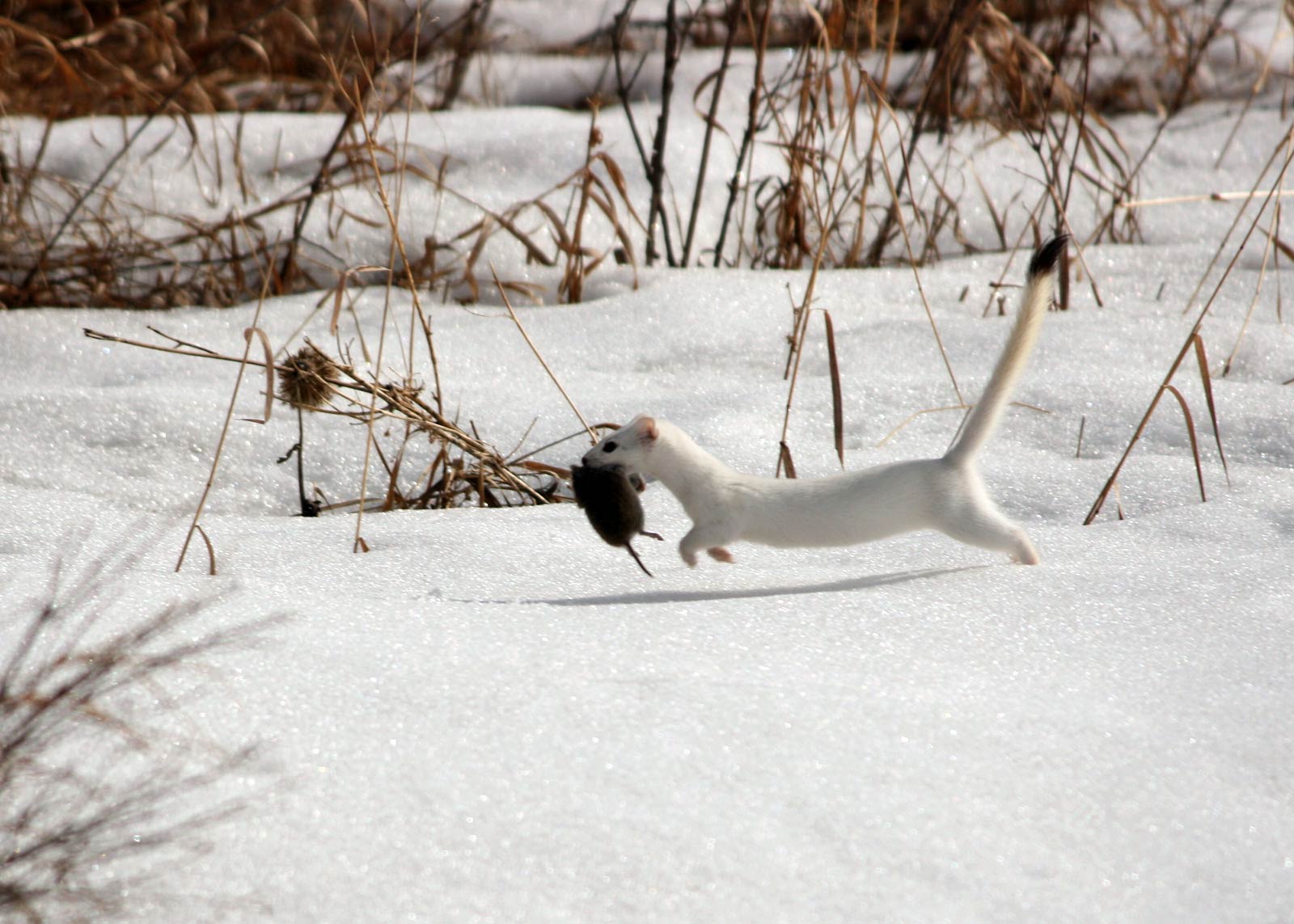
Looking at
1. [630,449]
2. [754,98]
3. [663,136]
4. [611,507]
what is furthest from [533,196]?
[611,507]

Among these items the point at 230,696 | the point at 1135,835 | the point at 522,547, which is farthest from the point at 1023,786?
the point at 522,547

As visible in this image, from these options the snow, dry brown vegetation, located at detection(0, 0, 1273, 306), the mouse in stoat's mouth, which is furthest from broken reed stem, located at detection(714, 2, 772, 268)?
Answer: the mouse in stoat's mouth

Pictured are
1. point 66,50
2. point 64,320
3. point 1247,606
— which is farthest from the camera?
point 66,50

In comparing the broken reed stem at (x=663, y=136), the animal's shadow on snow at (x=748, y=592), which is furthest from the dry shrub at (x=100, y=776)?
the broken reed stem at (x=663, y=136)

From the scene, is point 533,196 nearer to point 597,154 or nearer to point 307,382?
point 597,154

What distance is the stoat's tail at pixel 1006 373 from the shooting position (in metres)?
1.46

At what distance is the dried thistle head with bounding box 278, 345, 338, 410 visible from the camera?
183 cm

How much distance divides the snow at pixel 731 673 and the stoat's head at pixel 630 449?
135mm

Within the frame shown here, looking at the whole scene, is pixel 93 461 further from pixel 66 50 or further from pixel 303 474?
pixel 66 50

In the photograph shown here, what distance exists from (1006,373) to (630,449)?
0.46 meters

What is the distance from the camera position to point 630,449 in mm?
1516

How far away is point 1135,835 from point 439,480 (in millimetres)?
1392

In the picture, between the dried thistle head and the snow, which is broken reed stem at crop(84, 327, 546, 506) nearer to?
the dried thistle head

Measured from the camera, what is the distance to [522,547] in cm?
159
